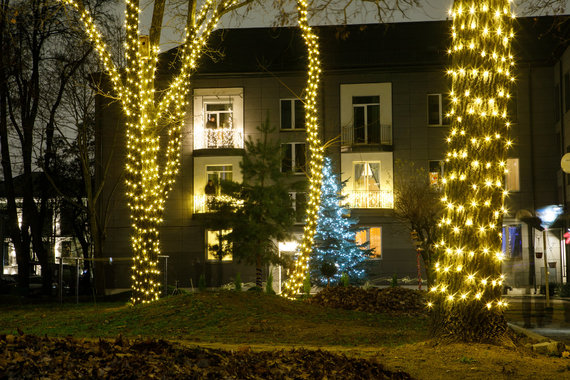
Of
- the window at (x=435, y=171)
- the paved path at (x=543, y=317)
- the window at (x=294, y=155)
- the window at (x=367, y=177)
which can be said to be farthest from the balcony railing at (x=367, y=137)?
the paved path at (x=543, y=317)

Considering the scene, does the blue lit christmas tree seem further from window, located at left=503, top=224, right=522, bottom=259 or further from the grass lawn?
the grass lawn

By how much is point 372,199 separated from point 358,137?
10.9ft

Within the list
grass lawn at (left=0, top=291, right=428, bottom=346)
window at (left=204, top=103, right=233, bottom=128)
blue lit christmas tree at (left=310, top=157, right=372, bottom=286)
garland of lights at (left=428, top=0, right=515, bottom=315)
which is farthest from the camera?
window at (left=204, top=103, right=233, bottom=128)

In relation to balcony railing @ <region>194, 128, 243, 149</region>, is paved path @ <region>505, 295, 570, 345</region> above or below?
below

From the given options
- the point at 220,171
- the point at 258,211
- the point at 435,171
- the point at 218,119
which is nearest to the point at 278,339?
the point at 258,211

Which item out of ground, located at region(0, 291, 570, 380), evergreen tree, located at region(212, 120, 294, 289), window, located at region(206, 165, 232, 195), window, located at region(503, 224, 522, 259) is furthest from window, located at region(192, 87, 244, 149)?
ground, located at region(0, 291, 570, 380)

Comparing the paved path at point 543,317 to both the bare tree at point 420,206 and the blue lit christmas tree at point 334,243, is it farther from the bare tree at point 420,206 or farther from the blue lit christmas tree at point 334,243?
the blue lit christmas tree at point 334,243

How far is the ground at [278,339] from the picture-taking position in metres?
6.92

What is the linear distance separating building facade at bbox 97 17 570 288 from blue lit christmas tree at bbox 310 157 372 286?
9.62ft

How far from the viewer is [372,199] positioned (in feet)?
121

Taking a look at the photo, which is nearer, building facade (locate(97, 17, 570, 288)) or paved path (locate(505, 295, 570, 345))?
paved path (locate(505, 295, 570, 345))

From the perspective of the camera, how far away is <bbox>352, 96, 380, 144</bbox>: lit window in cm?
3734

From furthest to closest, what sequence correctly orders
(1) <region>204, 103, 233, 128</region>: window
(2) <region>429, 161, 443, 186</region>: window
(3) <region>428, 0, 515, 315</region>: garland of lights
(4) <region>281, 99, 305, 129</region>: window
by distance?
(1) <region>204, 103, 233, 128</region>: window < (4) <region>281, 99, 305, 129</region>: window < (2) <region>429, 161, 443, 186</region>: window < (3) <region>428, 0, 515, 315</region>: garland of lights

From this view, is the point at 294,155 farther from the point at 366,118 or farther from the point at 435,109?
the point at 435,109
